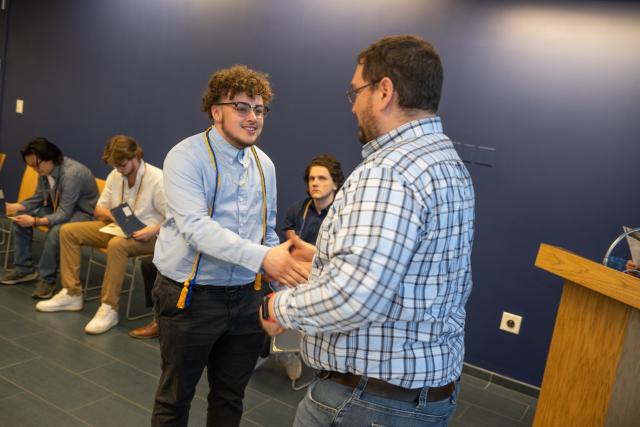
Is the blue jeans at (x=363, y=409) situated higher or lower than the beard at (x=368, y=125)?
lower

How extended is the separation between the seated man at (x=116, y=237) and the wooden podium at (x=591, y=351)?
2778 mm

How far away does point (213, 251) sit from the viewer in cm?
179

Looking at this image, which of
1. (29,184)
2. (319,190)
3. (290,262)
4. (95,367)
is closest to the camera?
(290,262)

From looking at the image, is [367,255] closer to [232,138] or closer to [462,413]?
[232,138]

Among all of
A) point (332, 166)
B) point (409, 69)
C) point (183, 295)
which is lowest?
point (183, 295)

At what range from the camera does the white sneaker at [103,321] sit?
371 centimetres

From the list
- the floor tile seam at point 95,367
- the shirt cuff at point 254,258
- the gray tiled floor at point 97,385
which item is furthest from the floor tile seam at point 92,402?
the shirt cuff at point 254,258

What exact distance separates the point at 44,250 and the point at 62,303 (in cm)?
51

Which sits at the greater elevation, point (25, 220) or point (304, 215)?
point (304, 215)

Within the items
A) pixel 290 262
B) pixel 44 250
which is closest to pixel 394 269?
pixel 290 262

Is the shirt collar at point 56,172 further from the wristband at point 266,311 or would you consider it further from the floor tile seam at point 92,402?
the wristband at point 266,311

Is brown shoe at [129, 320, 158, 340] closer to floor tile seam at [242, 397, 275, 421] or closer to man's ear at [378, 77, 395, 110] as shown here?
floor tile seam at [242, 397, 275, 421]

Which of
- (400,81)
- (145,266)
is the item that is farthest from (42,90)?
(400,81)

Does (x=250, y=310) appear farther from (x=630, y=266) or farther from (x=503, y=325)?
(x=503, y=325)
